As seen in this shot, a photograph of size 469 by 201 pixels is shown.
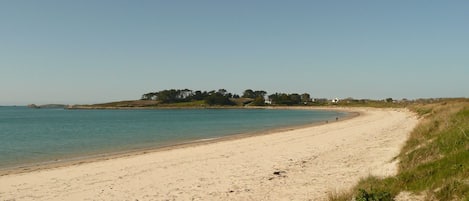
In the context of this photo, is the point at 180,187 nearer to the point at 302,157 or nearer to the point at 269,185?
the point at 269,185

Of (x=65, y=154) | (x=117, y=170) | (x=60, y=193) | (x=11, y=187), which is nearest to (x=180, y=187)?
(x=60, y=193)

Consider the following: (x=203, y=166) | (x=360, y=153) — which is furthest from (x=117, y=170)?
(x=360, y=153)

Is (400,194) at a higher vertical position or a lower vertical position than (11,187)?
higher

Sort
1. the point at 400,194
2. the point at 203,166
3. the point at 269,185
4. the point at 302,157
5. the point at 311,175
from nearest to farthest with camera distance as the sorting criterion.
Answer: the point at 400,194, the point at 269,185, the point at 311,175, the point at 203,166, the point at 302,157

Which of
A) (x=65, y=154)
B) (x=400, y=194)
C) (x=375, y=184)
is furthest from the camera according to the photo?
(x=65, y=154)

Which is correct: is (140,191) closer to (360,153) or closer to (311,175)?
(311,175)

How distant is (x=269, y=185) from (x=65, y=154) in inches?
710

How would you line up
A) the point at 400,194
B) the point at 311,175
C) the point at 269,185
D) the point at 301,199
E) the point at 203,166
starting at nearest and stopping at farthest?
the point at 400,194 < the point at 301,199 < the point at 269,185 < the point at 311,175 < the point at 203,166

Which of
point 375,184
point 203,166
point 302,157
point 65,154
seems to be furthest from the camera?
point 65,154

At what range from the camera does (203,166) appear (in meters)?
15.9

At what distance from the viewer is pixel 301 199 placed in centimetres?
962

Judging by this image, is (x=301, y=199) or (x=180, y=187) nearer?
(x=301, y=199)

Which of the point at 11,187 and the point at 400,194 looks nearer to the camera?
the point at 400,194

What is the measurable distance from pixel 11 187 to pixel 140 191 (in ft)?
16.7
